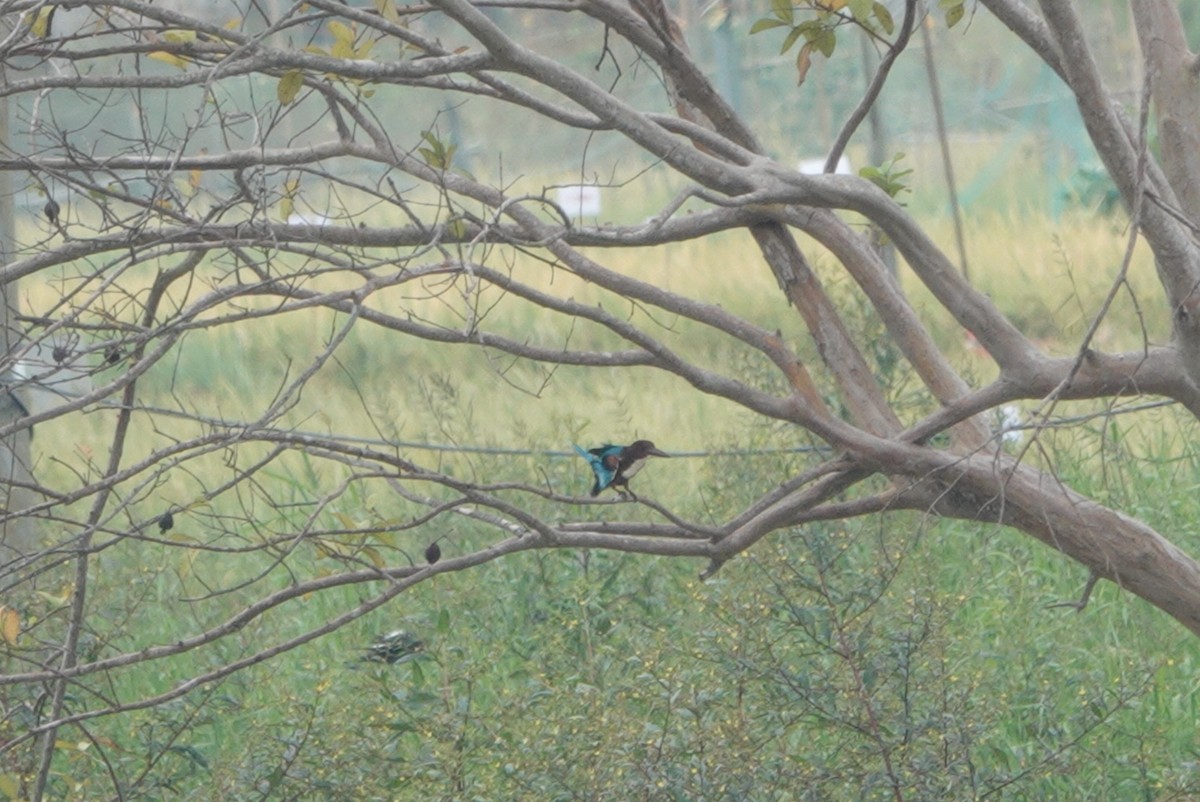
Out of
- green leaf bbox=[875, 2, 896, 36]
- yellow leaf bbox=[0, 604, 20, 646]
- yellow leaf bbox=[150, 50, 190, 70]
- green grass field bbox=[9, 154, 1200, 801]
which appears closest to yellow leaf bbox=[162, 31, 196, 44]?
yellow leaf bbox=[150, 50, 190, 70]

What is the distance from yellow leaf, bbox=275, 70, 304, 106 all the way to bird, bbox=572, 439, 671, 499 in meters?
1.10

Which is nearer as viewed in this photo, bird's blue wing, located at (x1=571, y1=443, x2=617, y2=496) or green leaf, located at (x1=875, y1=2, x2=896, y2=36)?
green leaf, located at (x1=875, y1=2, x2=896, y2=36)

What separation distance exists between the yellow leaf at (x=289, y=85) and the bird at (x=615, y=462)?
1.10 meters

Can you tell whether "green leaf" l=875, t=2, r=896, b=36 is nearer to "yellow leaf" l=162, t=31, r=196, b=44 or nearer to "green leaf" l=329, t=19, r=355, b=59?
"green leaf" l=329, t=19, r=355, b=59

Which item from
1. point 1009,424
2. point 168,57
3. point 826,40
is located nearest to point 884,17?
point 826,40

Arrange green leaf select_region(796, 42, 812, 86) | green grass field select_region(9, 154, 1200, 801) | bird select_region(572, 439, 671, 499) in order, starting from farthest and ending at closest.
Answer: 1. bird select_region(572, 439, 671, 499)
2. green grass field select_region(9, 154, 1200, 801)
3. green leaf select_region(796, 42, 812, 86)

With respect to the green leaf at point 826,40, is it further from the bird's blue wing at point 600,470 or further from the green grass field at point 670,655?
the bird's blue wing at point 600,470

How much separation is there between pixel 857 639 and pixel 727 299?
168 inches

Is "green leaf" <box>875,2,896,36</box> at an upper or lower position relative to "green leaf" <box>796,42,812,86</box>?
lower

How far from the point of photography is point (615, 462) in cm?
305

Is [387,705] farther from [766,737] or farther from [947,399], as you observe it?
[947,399]

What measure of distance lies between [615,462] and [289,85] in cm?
118

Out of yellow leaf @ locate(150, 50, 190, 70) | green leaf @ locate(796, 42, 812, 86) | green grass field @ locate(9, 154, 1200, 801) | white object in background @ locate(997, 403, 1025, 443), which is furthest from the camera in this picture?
green grass field @ locate(9, 154, 1200, 801)

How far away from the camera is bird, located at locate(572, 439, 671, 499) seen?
3006 millimetres
